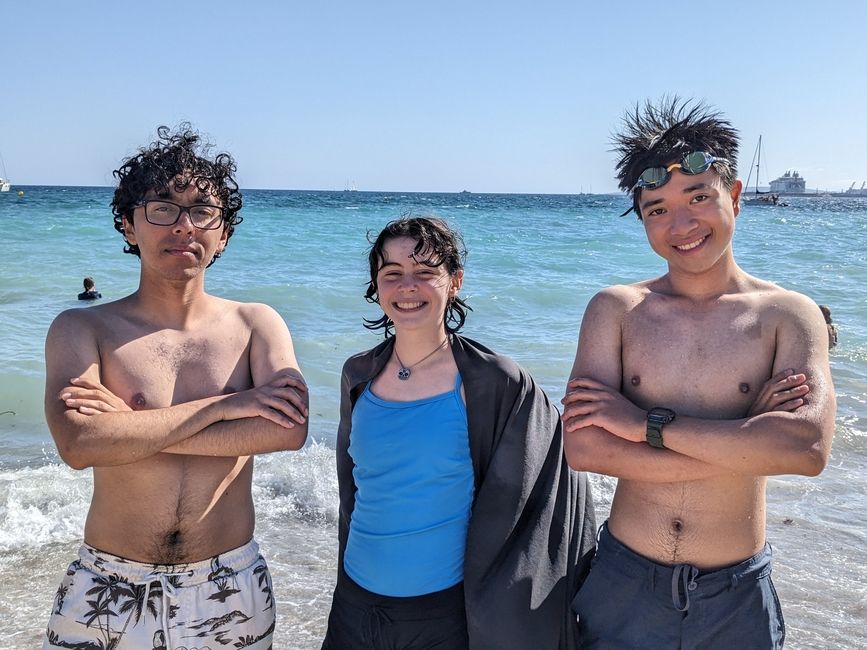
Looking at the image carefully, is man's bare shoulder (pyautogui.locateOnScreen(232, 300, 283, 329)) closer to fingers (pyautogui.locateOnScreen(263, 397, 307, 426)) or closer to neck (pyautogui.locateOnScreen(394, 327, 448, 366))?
fingers (pyautogui.locateOnScreen(263, 397, 307, 426))

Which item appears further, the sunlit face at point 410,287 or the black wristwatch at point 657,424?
the sunlit face at point 410,287

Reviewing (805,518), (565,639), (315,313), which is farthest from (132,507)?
(315,313)

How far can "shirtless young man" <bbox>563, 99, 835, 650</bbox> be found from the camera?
258cm

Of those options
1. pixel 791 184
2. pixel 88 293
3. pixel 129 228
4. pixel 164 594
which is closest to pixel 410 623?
pixel 164 594

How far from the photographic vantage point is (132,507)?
285cm

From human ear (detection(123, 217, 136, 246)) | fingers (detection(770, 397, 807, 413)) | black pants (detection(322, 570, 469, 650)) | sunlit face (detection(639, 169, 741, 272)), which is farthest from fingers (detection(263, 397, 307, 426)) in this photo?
fingers (detection(770, 397, 807, 413))

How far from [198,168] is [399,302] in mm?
983

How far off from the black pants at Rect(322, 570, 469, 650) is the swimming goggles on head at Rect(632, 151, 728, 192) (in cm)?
162

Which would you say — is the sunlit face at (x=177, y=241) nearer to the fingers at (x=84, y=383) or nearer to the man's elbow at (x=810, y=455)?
the fingers at (x=84, y=383)

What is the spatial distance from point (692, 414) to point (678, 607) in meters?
0.68

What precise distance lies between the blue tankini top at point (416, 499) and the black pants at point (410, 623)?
0.03 metres

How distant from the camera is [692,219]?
2.82 m

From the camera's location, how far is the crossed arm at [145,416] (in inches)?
103

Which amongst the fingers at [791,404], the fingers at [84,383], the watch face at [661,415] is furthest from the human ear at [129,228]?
the fingers at [791,404]
